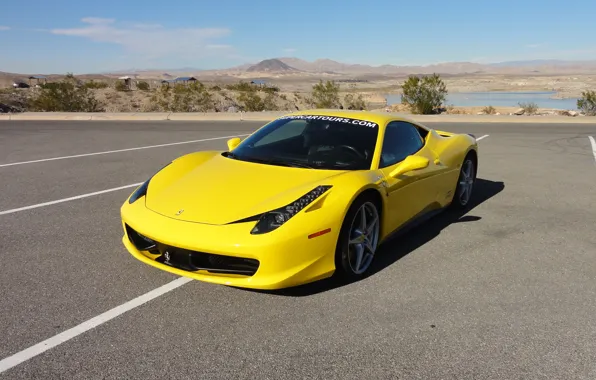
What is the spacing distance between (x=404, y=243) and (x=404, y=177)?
700mm

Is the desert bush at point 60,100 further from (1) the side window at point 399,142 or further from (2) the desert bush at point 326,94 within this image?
(1) the side window at point 399,142

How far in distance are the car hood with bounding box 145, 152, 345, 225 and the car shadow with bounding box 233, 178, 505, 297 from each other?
0.65 meters

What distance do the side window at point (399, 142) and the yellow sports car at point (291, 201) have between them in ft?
0.05

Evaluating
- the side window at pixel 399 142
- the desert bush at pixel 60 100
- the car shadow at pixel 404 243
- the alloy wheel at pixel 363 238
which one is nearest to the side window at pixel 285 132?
the side window at pixel 399 142

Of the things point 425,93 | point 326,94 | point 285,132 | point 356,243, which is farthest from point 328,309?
point 326,94

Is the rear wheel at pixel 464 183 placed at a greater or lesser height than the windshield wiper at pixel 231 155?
lesser

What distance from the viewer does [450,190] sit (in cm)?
564

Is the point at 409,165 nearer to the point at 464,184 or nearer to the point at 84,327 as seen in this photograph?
the point at 464,184

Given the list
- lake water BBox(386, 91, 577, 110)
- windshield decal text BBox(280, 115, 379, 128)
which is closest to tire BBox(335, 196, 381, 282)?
windshield decal text BBox(280, 115, 379, 128)

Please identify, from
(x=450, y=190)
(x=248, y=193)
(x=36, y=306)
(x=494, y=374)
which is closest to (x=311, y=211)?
(x=248, y=193)

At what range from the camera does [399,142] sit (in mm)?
4996

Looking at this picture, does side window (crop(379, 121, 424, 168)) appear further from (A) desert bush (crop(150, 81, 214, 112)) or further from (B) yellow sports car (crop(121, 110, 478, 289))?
(A) desert bush (crop(150, 81, 214, 112))

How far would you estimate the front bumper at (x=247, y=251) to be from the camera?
11.1ft

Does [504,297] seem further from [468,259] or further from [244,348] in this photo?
[244,348]
